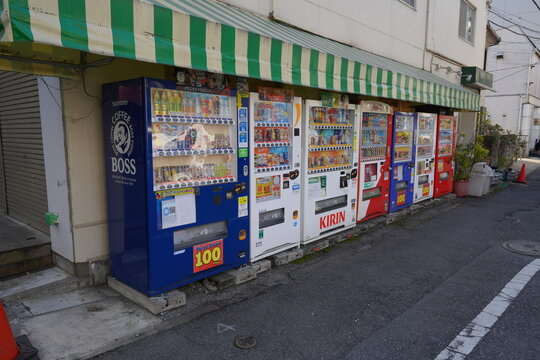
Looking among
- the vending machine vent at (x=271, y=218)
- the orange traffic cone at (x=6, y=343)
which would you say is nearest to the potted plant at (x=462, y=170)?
the vending machine vent at (x=271, y=218)

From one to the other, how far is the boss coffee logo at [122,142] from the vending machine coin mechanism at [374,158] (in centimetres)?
407

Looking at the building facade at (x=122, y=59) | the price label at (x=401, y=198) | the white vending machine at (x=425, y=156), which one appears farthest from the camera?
the white vending machine at (x=425, y=156)

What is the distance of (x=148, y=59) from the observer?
304cm

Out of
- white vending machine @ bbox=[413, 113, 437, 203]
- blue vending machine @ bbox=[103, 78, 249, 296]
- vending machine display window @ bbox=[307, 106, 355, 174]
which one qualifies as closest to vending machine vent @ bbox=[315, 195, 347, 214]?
vending machine display window @ bbox=[307, 106, 355, 174]

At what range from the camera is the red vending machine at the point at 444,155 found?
9.37 m

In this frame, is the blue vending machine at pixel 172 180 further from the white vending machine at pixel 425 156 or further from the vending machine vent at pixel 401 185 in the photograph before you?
the white vending machine at pixel 425 156

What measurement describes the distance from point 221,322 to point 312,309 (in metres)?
0.99

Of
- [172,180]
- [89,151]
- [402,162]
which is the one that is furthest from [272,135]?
[402,162]

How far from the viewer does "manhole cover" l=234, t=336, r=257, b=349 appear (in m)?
3.29

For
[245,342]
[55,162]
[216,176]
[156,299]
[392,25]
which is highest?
[392,25]

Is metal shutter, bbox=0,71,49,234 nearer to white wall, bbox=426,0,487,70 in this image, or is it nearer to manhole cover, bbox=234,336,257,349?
manhole cover, bbox=234,336,257,349

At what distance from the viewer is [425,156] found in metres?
8.84

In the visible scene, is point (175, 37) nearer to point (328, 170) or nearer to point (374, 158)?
point (328, 170)

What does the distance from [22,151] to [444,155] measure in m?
9.29
